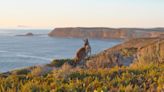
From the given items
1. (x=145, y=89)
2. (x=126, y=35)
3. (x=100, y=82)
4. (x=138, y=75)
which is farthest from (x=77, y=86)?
(x=126, y=35)

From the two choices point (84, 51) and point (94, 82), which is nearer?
point (94, 82)

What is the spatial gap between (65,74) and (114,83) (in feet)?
5.86

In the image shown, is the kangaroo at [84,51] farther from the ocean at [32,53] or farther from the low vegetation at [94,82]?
the ocean at [32,53]

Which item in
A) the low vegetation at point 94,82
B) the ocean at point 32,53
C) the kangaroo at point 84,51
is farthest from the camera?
the ocean at point 32,53

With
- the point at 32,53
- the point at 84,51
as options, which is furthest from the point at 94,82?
the point at 32,53

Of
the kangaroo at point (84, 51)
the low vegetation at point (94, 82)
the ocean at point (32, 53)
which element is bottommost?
the ocean at point (32, 53)

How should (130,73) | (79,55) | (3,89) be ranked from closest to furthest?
(3,89) < (130,73) < (79,55)

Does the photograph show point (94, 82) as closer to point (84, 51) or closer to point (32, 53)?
point (84, 51)

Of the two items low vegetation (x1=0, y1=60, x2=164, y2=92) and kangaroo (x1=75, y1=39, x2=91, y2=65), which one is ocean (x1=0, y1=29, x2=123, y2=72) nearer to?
kangaroo (x1=75, y1=39, x2=91, y2=65)

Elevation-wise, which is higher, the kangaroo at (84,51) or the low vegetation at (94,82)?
the low vegetation at (94,82)

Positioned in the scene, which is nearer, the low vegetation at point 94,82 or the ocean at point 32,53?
the low vegetation at point 94,82

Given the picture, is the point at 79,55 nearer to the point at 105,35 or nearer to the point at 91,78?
the point at 91,78

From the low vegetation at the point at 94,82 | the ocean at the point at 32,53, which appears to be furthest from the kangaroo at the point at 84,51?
the ocean at the point at 32,53

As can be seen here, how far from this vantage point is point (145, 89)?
1074cm
